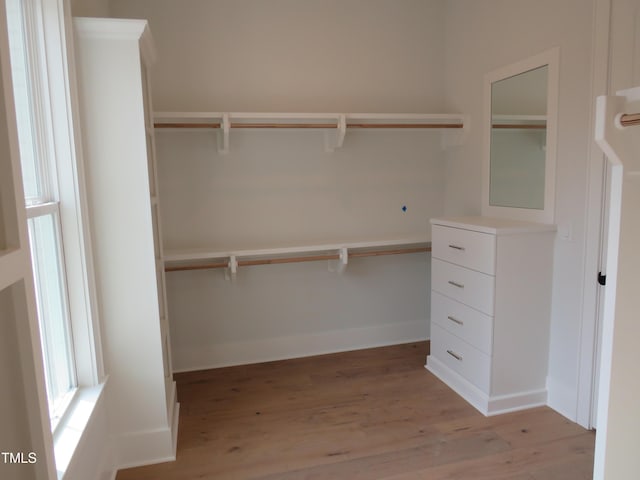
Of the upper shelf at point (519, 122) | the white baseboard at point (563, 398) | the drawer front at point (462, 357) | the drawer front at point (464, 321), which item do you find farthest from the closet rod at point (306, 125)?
the white baseboard at point (563, 398)

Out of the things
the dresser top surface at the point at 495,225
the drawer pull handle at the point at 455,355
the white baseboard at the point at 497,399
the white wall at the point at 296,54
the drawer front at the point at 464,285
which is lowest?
the white baseboard at the point at 497,399

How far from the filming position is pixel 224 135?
277 cm

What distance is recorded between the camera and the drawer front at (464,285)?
244 centimetres

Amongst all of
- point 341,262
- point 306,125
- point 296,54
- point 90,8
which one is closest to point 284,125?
point 306,125

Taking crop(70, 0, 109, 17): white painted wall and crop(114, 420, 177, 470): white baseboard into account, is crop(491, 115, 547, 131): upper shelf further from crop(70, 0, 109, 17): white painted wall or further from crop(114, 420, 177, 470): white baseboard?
crop(114, 420, 177, 470): white baseboard

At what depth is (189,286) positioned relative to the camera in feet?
10.0

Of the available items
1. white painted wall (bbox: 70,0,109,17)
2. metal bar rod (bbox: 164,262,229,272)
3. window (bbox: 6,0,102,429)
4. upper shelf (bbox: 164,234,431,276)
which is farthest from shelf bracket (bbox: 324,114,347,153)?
window (bbox: 6,0,102,429)

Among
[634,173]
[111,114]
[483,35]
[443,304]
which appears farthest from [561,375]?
[111,114]

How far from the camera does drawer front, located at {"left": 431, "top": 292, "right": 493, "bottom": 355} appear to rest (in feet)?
8.07

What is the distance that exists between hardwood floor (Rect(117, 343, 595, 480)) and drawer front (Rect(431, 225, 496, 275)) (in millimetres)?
812

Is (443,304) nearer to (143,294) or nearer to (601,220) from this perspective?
(601,220)

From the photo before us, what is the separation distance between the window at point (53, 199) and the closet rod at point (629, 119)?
179 cm

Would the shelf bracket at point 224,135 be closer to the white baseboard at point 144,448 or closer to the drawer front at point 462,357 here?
the white baseboard at point 144,448

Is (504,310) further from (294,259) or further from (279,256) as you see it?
(279,256)
